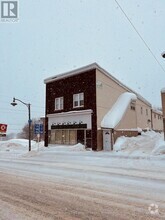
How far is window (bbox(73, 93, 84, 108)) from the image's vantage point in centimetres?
2743

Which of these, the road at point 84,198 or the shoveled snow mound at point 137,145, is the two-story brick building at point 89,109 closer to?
the shoveled snow mound at point 137,145

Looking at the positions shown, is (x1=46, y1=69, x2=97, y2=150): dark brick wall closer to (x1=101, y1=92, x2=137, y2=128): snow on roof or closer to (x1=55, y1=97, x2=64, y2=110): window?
(x1=55, y1=97, x2=64, y2=110): window

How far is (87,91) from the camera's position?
26766 mm

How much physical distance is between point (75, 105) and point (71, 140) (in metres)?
4.16

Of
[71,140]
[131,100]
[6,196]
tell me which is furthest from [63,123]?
[6,196]

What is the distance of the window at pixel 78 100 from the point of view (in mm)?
27431

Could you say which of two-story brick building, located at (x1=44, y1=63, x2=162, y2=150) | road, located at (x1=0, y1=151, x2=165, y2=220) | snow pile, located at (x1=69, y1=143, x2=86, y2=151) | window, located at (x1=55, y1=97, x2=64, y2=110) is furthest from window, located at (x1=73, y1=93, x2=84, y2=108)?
road, located at (x1=0, y1=151, x2=165, y2=220)

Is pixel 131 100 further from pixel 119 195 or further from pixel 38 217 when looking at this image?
pixel 38 217

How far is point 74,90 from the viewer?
2831 centimetres

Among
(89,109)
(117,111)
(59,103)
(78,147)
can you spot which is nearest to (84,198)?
(78,147)

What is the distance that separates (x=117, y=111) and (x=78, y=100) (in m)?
4.87

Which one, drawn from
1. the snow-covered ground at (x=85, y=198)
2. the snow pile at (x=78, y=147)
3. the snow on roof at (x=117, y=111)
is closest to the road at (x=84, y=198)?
the snow-covered ground at (x=85, y=198)

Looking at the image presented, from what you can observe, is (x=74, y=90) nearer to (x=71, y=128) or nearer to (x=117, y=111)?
(x=71, y=128)

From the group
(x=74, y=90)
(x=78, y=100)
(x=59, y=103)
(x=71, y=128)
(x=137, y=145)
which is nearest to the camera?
(x=137, y=145)
